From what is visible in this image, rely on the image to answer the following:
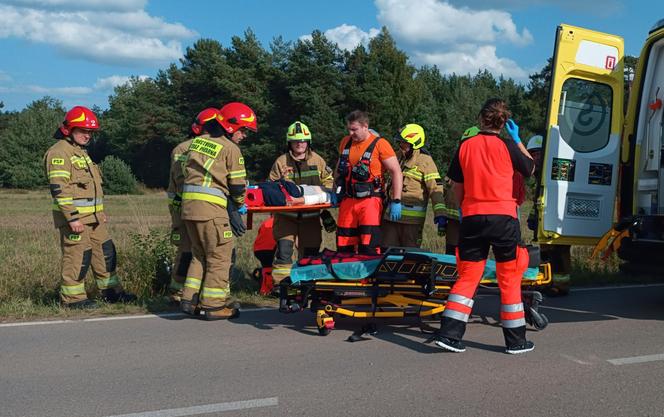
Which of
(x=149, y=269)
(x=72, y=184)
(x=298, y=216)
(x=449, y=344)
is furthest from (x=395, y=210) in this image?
(x=72, y=184)

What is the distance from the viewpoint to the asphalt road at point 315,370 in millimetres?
4000

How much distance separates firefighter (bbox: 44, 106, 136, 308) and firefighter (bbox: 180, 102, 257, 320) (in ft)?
4.10

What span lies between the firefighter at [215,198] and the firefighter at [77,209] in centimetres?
125

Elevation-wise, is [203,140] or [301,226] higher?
[203,140]

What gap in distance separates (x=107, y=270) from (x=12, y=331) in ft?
4.62

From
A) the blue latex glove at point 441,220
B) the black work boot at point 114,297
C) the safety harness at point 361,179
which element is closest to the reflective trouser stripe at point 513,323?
the safety harness at point 361,179

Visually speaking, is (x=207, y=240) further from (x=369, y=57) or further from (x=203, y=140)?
(x=369, y=57)

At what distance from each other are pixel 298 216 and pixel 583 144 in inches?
129

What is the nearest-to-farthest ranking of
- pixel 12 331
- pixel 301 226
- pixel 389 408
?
pixel 389 408
pixel 12 331
pixel 301 226

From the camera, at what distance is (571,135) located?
6941mm

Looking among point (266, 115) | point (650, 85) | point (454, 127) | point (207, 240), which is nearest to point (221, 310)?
point (207, 240)

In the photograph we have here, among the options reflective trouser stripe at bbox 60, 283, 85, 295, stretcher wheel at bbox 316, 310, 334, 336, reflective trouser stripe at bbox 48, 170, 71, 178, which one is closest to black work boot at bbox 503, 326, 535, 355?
stretcher wheel at bbox 316, 310, 334, 336

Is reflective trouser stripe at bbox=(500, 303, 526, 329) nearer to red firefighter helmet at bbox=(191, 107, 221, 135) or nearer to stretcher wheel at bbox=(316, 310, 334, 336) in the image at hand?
stretcher wheel at bbox=(316, 310, 334, 336)

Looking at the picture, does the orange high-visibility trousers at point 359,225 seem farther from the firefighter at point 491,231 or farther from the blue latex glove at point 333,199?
the firefighter at point 491,231
